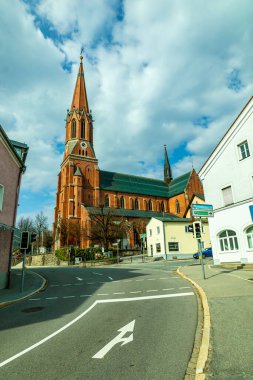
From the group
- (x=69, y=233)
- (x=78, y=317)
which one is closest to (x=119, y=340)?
(x=78, y=317)

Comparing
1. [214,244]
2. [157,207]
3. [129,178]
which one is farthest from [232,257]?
[129,178]

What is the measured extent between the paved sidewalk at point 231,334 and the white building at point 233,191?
9455 millimetres

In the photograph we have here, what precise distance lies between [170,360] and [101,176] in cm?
7005

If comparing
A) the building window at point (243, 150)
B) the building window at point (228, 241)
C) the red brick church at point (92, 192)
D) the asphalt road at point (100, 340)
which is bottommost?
the asphalt road at point (100, 340)

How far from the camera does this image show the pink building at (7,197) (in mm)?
15055

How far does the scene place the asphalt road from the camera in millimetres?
3871

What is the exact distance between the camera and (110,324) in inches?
254

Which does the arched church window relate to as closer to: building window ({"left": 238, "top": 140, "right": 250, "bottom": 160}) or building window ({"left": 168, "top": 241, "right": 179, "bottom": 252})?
building window ({"left": 168, "top": 241, "right": 179, "bottom": 252})

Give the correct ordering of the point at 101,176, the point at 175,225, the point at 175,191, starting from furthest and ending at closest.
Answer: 1. the point at 175,191
2. the point at 101,176
3. the point at 175,225

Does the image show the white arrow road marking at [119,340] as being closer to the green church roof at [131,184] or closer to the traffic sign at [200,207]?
the traffic sign at [200,207]

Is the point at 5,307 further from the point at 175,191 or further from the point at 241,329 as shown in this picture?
the point at 175,191

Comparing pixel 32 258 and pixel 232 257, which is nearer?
pixel 232 257

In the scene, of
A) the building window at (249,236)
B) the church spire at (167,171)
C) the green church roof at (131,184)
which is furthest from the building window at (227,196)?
the church spire at (167,171)

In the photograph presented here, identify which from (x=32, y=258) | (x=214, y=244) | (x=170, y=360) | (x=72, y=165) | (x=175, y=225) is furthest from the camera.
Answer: (x=72, y=165)
